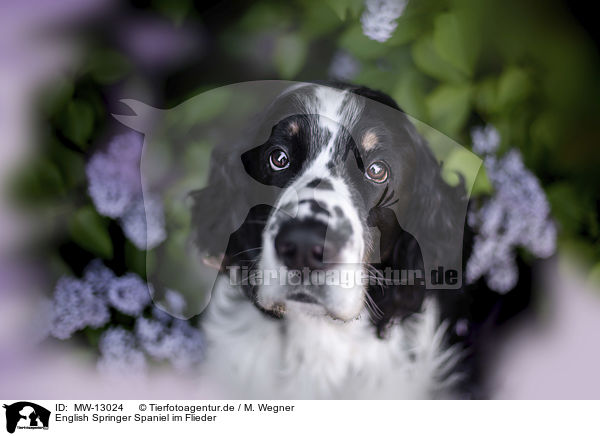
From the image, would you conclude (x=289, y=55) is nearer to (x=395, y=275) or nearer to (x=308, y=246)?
(x=308, y=246)

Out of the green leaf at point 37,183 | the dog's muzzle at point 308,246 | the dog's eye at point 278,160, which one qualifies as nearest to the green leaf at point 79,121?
the green leaf at point 37,183

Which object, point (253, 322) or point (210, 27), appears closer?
point (210, 27)

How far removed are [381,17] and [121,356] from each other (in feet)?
4.60

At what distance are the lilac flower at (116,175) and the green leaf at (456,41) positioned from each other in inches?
40.1

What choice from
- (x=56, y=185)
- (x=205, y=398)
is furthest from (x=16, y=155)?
(x=205, y=398)

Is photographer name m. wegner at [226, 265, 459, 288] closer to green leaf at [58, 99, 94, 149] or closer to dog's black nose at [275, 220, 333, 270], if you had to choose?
dog's black nose at [275, 220, 333, 270]

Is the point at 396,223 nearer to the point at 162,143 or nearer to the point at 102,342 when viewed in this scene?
the point at 162,143

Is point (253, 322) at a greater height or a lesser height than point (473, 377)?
greater

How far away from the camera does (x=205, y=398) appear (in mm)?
1737

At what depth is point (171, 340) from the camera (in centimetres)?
175

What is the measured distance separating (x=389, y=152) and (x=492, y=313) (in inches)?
25.6
